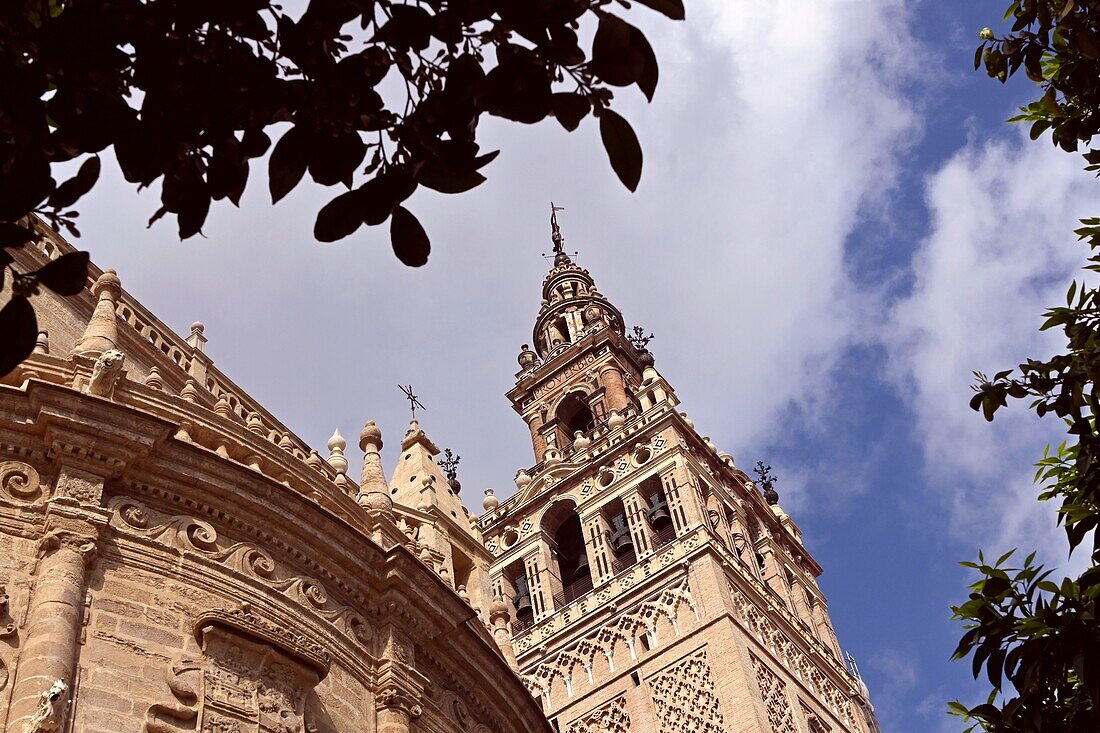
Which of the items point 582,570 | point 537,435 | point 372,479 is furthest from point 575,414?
point 372,479

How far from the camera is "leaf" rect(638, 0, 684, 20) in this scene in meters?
3.69

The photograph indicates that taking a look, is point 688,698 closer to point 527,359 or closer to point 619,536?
point 619,536

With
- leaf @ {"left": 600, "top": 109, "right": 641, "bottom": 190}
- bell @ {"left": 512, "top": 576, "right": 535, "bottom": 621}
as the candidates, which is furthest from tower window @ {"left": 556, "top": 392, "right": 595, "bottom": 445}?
leaf @ {"left": 600, "top": 109, "right": 641, "bottom": 190}

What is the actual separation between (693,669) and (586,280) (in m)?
24.5

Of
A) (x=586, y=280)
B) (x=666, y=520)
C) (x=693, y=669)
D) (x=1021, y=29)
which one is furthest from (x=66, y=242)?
(x=586, y=280)

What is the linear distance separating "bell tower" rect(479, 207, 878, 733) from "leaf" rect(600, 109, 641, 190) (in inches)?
1041

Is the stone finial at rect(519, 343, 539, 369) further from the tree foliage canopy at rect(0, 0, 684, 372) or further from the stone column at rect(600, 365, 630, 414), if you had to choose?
the tree foliage canopy at rect(0, 0, 684, 372)

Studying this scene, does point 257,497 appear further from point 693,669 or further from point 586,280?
point 586,280

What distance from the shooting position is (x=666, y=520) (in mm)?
37938

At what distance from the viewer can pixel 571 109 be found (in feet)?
12.8

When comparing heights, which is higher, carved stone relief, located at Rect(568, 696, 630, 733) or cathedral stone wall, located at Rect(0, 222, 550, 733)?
carved stone relief, located at Rect(568, 696, 630, 733)

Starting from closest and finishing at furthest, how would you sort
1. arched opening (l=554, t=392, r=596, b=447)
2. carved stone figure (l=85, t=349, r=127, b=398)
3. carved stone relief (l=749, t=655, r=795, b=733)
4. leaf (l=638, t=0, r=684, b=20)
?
leaf (l=638, t=0, r=684, b=20) → carved stone figure (l=85, t=349, r=127, b=398) → carved stone relief (l=749, t=655, r=795, b=733) → arched opening (l=554, t=392, r=596, b=447)

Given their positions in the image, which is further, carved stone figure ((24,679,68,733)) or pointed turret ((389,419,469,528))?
pointed turret ((389,419,469,528))

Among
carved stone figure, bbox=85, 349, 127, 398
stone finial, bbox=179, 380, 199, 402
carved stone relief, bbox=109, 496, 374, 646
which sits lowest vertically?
carved stone relief, bbox=109, 496, 374, 646
